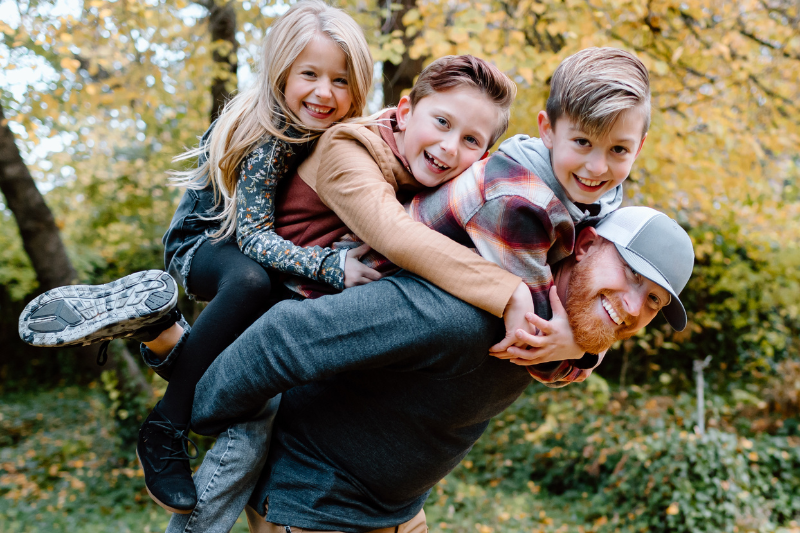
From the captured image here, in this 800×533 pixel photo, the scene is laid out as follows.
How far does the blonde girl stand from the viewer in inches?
54.9

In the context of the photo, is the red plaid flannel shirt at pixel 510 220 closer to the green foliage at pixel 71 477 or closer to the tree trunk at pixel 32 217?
the green foliage at pixel 71 477

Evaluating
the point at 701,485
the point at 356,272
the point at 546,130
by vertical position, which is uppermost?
the point at 546,130

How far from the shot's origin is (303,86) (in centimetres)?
168

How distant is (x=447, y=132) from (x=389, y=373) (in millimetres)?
611

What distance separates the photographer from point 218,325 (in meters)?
1.50

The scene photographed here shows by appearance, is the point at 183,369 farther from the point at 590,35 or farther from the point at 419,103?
the point at 590,35

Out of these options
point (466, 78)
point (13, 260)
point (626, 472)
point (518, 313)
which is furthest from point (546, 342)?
point (13, 260)

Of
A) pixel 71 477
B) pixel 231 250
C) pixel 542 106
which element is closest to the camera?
pixel 231 250

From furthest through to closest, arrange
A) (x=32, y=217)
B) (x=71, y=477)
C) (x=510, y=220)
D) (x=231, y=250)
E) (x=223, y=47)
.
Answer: (x=71, y=477) < (x=223, y=47) < (x=32, y=217) < (x=231, y=250) < (x=510, y=220)

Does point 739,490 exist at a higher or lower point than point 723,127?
lower

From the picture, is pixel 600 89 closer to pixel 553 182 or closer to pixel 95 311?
pixel 553 182

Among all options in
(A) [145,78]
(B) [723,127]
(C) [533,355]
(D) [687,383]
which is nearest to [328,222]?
(C) [533,355]

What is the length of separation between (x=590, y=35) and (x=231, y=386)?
10.3ft

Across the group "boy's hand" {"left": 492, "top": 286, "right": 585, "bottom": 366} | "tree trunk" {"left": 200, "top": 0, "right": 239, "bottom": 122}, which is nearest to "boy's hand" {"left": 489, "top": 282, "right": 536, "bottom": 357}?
"boy's hand" {"left": 492, "top": 286, "right": 585, "bottom": 366}
